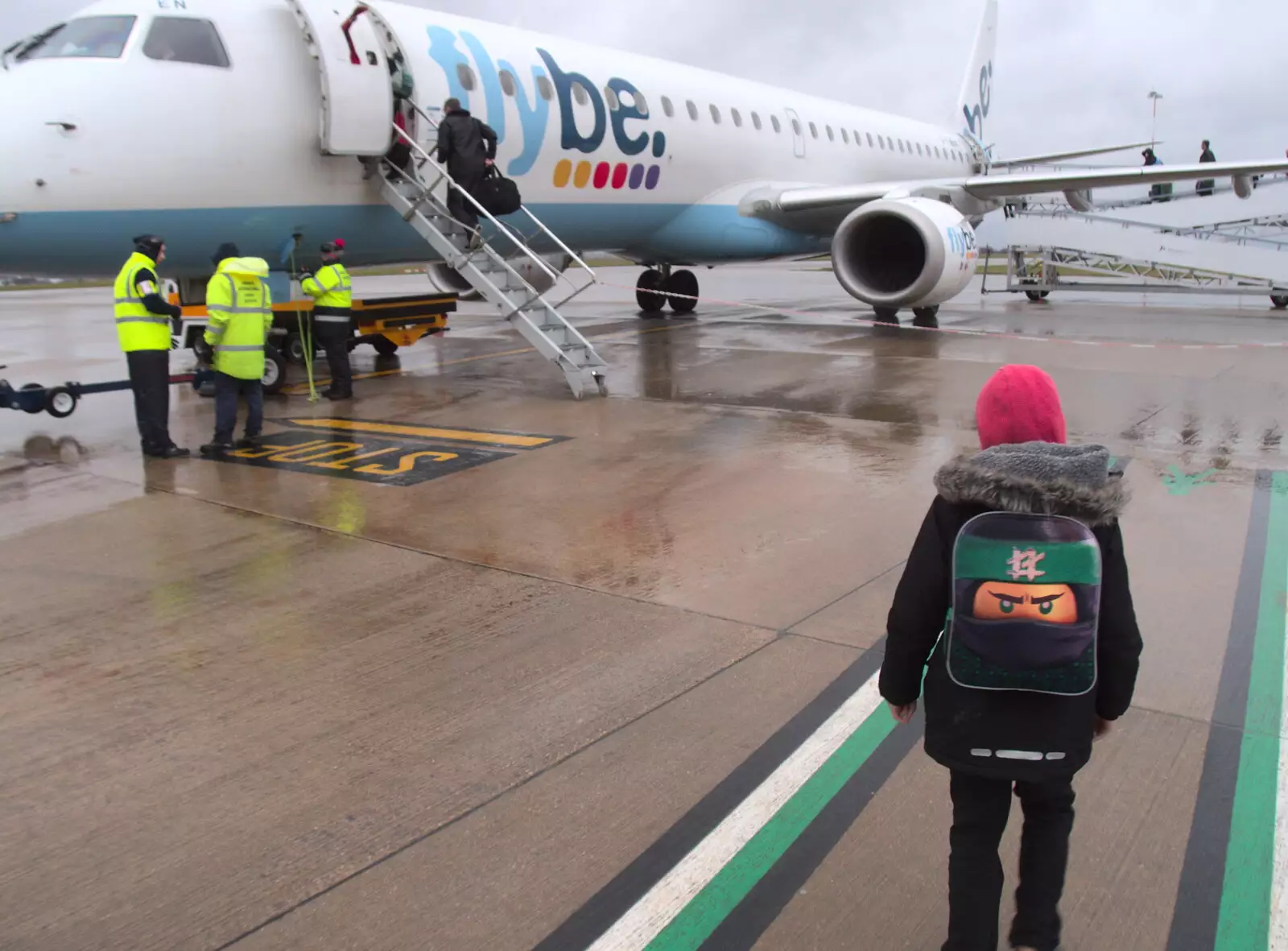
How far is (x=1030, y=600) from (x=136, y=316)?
717cm

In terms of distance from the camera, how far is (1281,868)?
8.50 ft

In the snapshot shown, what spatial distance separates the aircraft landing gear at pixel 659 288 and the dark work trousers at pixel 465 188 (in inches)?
323

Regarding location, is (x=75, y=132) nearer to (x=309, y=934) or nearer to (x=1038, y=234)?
(x=309, y=934)

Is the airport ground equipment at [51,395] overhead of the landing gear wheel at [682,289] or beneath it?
beneath

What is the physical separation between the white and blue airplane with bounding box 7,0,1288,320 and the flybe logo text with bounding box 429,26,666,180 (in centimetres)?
3

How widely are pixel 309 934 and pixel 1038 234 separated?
69.4 ft

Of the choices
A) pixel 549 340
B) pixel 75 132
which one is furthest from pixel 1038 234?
pixel 75 132

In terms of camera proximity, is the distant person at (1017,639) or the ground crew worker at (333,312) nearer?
the distant person at (1017,639)

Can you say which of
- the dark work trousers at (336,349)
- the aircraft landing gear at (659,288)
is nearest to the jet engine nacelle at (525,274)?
the dark work trousers at (336,349)

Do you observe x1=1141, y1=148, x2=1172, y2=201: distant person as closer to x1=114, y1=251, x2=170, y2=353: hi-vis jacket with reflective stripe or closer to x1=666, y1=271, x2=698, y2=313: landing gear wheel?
x1=666, y1=271, x2=698, y2=313: landing gear wheel

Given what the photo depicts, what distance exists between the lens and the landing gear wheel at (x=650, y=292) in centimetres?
1833

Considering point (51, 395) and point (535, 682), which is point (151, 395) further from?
point (535, 682)

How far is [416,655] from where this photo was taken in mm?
3902

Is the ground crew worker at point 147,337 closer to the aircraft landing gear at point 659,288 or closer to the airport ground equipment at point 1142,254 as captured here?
the aircraft landing gear at point 659,288
